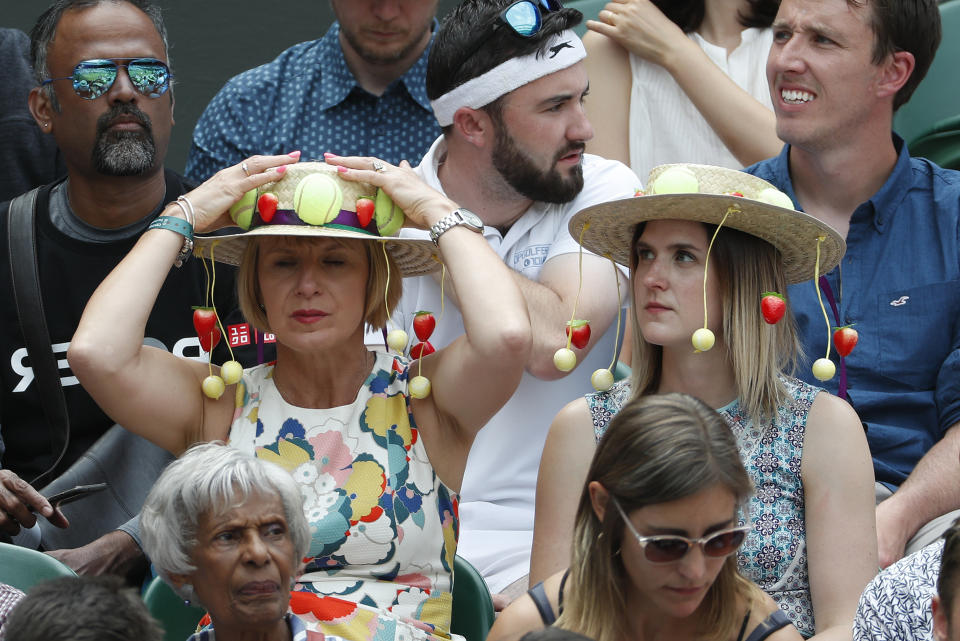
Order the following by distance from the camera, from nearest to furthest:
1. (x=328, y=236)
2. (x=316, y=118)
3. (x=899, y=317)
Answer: (x=328, y=236) < (x=899, y=317) < (x=316, y=118)

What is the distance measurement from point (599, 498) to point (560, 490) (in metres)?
0.56

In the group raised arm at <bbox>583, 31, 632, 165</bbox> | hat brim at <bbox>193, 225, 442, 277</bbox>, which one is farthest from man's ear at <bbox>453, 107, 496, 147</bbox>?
hat brim at <bbox>193, 225, 442, 277</bbox>

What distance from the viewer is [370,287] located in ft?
9.99

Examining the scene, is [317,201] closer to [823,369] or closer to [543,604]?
[543,604]

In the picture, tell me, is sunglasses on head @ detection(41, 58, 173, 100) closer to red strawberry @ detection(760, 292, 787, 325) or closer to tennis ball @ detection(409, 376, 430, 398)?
tennis ball @ detection(409, 376, 430, 398)

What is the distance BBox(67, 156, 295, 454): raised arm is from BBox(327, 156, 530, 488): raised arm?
11.6 inches

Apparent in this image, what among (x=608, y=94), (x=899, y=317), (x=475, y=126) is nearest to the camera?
(x=899, y=317)

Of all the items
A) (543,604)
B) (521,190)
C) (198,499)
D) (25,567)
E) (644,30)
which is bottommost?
(25,567)

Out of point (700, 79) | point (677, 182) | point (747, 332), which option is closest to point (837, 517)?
point (747, 332)

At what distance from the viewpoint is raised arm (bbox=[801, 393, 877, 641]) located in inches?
104

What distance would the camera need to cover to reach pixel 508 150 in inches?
150

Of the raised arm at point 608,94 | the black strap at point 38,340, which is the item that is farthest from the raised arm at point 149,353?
the raised arm at point 608,94

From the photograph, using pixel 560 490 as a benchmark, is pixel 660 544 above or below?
above

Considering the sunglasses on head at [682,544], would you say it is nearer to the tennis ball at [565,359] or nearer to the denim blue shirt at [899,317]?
the tennis ball at [565,359]
